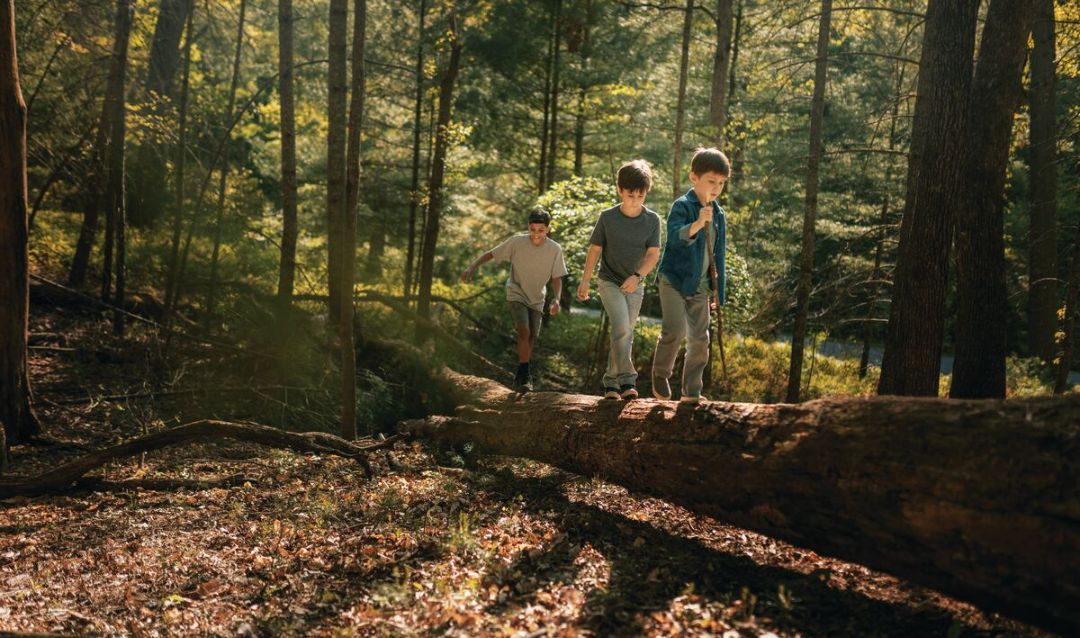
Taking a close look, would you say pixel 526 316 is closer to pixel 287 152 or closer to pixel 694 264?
pixel 694 264

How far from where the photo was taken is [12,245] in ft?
25.3

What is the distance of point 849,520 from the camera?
402 centimetres

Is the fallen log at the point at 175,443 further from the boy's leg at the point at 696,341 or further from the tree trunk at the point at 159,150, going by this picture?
the tree trunk at the point at 159,150

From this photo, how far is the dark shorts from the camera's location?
8.09 meters

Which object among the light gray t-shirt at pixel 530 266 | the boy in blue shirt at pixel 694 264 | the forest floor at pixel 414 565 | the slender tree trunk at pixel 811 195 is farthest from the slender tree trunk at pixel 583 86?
the boy in blue shirt at pixel 694 264

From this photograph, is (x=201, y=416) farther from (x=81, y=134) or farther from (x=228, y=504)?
(x=81, y=134)

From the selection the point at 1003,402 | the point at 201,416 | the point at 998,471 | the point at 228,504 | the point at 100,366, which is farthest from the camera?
the point at 100,366

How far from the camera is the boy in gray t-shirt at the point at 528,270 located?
8008mm

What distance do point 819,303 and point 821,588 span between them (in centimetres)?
1569

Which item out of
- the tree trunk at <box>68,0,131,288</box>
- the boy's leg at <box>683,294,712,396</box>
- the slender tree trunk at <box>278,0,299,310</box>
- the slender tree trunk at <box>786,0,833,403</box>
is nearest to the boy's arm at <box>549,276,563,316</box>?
the boy's leg at <box>683,294,712,396</box>

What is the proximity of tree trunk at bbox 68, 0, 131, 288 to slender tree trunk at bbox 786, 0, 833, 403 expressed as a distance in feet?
34.9

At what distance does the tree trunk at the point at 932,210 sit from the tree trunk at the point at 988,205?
0.44 feet

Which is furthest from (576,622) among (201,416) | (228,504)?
(201,416)

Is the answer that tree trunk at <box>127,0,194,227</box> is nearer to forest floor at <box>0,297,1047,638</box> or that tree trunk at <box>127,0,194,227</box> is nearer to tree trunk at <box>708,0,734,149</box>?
forest floor at <box>0,297,1047,638</box>
